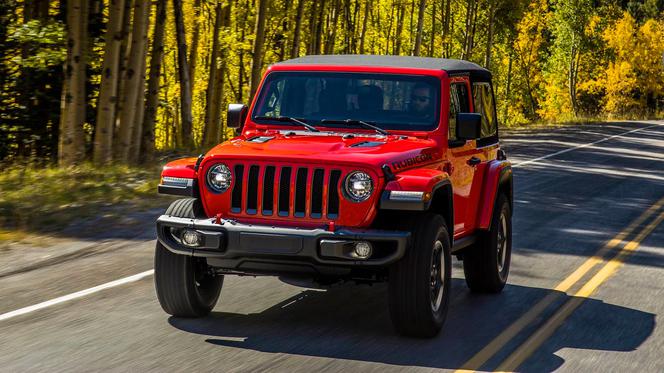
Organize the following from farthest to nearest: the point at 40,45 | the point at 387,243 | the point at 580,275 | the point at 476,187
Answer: the point at 40,45 < the point at 580,275 < the point at 476,187 < the point at 387,243

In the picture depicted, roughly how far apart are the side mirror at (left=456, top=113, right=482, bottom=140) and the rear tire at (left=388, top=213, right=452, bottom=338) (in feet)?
3.50

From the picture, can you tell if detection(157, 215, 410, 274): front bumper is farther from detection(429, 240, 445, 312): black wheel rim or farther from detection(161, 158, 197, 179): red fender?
detection(429, 240, 445, 312): black wheel rim

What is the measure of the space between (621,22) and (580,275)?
90.7 m

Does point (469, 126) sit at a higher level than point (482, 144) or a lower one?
higher

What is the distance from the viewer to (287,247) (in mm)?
7156

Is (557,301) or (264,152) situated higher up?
(264,152)

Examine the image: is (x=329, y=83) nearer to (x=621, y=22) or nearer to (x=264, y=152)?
(x=264, y=152)

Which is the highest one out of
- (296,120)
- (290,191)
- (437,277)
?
(296,120)

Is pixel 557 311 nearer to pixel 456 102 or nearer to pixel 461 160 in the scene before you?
pixel 461 160

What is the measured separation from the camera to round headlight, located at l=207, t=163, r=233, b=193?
7.48 meters

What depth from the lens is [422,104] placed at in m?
8.72

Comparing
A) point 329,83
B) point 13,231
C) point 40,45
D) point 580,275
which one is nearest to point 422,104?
point 329,83

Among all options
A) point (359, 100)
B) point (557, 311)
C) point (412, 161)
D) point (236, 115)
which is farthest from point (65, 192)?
point (412, 161)

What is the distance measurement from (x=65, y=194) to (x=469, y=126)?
8.17 metres
